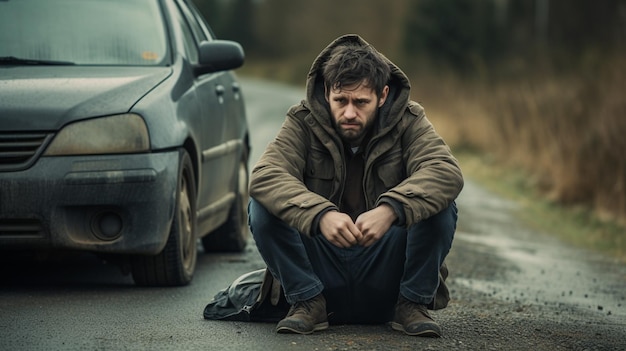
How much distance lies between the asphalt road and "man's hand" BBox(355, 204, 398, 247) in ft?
1.47

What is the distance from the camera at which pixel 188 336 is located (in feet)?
17.9

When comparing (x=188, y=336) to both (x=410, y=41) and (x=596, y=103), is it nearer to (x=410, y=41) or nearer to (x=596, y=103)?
(x=596, y=103)

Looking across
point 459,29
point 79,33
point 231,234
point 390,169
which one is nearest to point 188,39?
point 79,33

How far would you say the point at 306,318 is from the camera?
547cm

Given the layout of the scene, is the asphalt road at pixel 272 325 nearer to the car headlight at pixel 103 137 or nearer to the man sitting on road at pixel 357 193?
the man sitting on road at pixel 357 193

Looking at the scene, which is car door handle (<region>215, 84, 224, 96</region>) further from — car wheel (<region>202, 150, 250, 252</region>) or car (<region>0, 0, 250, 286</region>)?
car wheel (<region>202, 150, 250, 252</region>)

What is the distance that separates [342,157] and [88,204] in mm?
1551

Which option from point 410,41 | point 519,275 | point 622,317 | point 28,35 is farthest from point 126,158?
point 410,41

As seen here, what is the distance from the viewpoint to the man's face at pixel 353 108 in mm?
5504

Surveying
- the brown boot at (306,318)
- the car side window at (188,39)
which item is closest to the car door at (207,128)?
the car side window at (188,39)

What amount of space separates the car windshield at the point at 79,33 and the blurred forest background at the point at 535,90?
552 centimetres

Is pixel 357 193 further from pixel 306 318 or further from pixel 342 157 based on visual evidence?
pixel 306 318

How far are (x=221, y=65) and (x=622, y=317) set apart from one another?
2.81m

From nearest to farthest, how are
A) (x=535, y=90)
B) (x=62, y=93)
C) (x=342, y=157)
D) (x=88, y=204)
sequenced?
1. (x=342, y=157)
2. (x=88, y=204)
3. (x=62, y=93)
4. (x=535, y=90)
